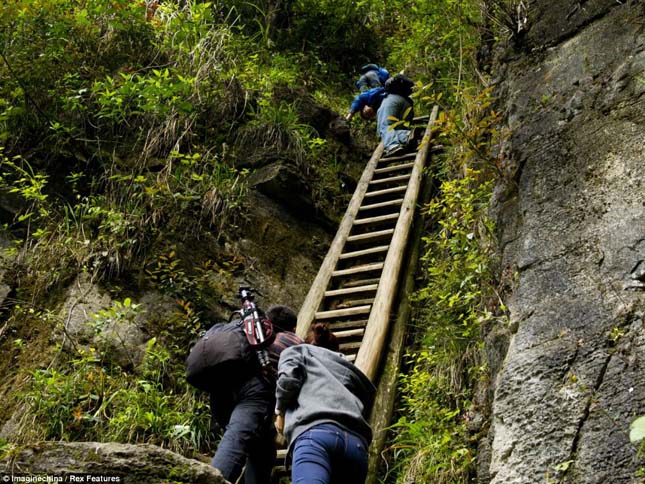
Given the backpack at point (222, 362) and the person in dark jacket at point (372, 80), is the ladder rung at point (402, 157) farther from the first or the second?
the backpack at point (222, 362)

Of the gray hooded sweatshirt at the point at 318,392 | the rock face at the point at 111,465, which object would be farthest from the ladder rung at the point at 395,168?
the rock face at the point at 111,465

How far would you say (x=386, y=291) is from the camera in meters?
5.62

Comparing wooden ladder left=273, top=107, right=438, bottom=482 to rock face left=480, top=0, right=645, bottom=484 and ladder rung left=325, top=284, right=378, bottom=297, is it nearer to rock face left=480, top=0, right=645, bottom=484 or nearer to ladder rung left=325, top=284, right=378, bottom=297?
ladder rung left=325, top=284, right=378, bottom=297

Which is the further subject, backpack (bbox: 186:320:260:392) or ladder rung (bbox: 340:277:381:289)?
ladder rung (bbox: 340:277:381:289)

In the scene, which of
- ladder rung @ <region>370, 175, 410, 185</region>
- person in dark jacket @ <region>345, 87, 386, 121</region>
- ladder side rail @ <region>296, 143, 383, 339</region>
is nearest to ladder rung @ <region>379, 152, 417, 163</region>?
ladder side rail @ <region>296, 143, 383, 339</region>

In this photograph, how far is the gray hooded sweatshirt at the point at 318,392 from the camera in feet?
11.2

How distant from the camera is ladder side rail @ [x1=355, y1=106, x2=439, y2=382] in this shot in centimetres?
501

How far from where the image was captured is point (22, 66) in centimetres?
719

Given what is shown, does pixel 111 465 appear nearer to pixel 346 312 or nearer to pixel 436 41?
pixel 346 312

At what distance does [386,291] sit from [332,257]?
921mm

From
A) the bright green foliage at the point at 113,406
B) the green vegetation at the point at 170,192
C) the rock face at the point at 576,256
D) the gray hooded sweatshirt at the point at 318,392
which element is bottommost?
the bright green foliage at the point at 113,406

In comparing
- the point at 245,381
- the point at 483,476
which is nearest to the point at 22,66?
the point at 245,381

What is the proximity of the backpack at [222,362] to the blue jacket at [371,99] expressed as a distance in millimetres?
5467

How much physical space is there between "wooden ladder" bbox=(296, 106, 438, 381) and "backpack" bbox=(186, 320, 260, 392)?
1032 mm
